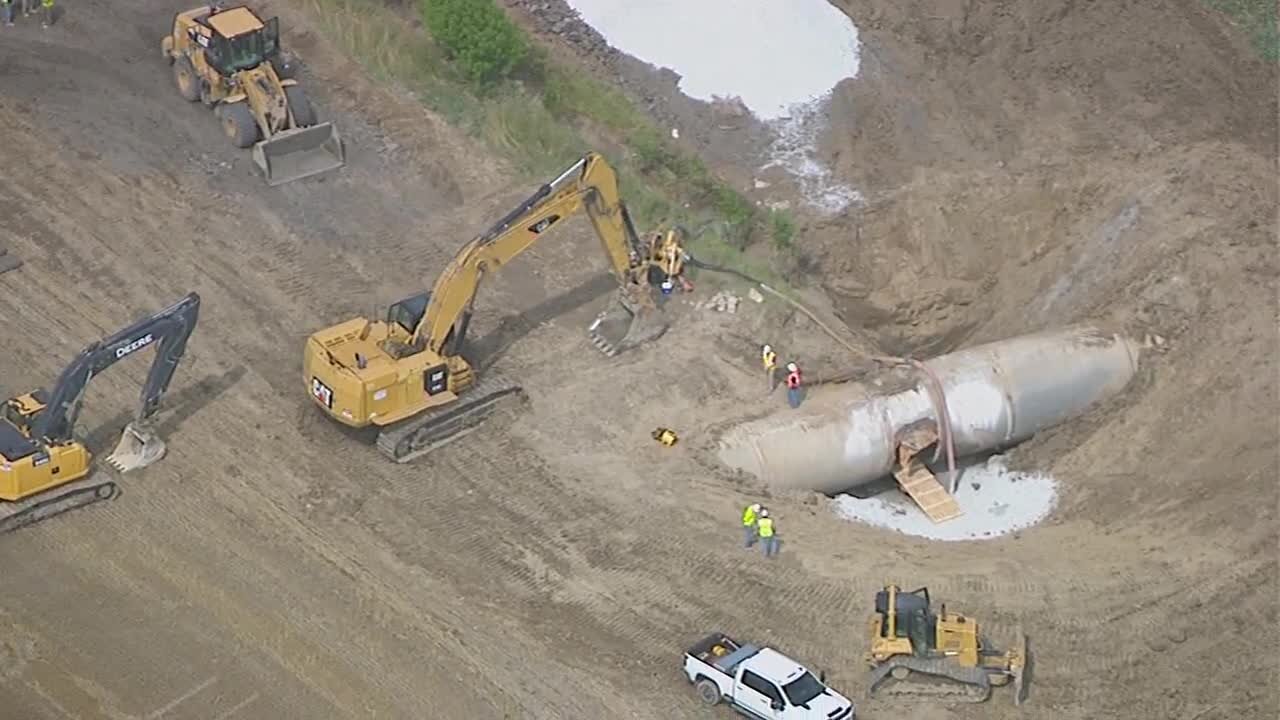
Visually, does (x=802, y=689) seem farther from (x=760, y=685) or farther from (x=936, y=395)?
(x=936, y=395)

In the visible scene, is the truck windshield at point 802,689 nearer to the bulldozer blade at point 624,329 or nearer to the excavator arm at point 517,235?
the excavator arm at point 517,235

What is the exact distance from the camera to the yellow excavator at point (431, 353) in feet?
113

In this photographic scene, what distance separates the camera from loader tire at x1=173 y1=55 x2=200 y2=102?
4353 cm

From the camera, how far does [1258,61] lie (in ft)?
154

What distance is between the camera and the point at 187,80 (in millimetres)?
43688

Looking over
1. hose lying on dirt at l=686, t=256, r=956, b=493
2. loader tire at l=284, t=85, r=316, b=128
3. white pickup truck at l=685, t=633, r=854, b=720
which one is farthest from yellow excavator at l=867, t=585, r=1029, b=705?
loader tire at l=284, t=85, r=316, b=128

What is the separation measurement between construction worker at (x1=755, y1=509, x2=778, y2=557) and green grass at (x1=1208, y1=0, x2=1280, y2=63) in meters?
20.8

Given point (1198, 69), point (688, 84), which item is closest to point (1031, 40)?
point (1198, 69)

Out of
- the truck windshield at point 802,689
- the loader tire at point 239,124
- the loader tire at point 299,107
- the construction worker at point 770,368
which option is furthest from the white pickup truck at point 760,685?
the loader tire at point 239,124

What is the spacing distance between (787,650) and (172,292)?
14517 mm

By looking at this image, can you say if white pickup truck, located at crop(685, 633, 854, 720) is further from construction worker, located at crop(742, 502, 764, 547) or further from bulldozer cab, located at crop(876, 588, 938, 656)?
construction worker, located at crop(742, 502, 764, 547)

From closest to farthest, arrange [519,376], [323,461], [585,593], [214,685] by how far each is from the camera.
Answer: [214,685]
[585,593]
[323,461]
[519,376]

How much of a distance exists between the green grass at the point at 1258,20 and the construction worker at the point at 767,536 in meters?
20.8

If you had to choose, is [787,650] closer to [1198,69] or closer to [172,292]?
[172,292]
